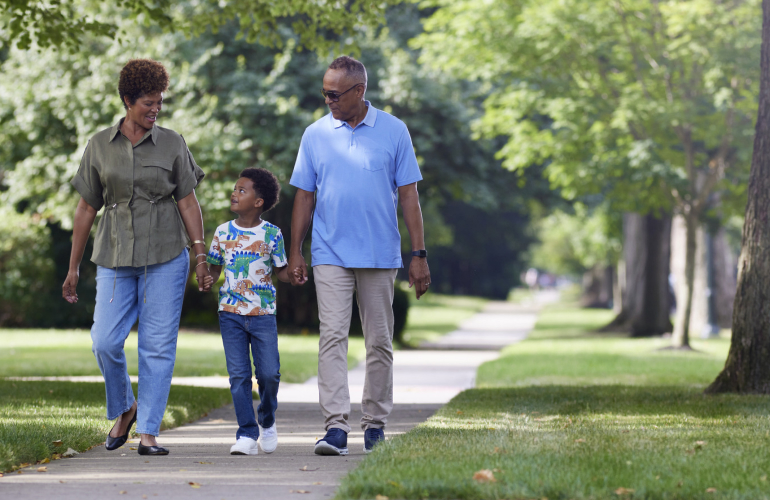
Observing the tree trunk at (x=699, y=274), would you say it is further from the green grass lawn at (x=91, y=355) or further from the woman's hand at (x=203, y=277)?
the woman's hand at (x=203, y=277)

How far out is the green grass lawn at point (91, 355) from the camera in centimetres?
1248

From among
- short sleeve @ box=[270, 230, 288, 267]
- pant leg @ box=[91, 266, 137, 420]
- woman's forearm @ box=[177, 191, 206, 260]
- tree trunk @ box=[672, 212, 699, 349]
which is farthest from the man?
tree trunk @ box=[672, 212, 699, 349]

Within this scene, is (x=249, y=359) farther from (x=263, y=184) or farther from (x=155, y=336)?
(x=263, y=184)

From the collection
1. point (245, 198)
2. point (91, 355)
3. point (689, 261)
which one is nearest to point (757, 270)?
point (245, 198)

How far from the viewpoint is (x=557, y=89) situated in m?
16.9

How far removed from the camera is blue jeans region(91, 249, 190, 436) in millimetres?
5246

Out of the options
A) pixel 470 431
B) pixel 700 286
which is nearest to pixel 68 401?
pixel 470 431

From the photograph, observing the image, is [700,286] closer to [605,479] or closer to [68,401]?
[68,401]

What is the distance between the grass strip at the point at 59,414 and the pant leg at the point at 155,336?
555mm

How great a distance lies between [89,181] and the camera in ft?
17.6

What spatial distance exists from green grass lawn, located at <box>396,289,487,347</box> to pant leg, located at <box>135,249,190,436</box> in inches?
629

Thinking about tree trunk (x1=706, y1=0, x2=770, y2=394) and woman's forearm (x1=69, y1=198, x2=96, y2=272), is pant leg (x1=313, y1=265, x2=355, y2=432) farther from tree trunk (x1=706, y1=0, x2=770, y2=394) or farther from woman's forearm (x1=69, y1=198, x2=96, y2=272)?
tree trunk (x1=706, y1=0, x2=770, y2=394)

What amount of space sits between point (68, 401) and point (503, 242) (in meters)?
46.5

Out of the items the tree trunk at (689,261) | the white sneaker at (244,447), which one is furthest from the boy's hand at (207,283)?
the tree trunk at (689,261)
